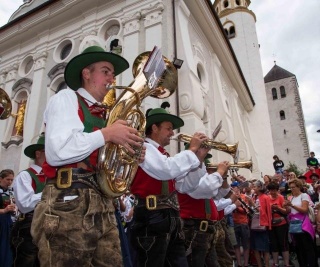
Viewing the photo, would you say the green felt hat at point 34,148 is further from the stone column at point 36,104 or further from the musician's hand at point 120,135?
the stone column at point 36,104

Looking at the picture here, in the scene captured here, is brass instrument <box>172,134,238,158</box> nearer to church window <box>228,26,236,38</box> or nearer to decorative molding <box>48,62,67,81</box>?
decorative molding <box>48,62,67,81</box>

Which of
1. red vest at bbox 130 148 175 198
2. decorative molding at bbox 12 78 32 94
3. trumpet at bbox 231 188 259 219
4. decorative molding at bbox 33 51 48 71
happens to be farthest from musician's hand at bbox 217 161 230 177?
decorative molding at bbox 12 78 32 94

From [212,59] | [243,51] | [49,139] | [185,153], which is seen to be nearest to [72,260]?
[49,139]

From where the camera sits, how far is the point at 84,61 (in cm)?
255

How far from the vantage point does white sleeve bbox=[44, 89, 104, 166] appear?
1.91 metres

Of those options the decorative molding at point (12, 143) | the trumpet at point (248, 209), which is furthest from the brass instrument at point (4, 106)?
the decorative molding at point (12, 143)

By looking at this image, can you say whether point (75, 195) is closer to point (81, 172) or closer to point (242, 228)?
point (81, 172)

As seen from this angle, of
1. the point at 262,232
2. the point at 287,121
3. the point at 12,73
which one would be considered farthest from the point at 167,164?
the point at 287,121

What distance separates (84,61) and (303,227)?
622cm

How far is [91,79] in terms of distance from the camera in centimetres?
255

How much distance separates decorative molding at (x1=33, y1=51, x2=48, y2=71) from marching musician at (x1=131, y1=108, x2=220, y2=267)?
42.2 feet

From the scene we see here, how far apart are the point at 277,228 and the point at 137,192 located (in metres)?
5.34

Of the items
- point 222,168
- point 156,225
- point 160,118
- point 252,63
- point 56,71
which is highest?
point 252,63

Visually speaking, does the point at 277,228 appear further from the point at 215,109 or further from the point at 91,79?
the point at 215,109
